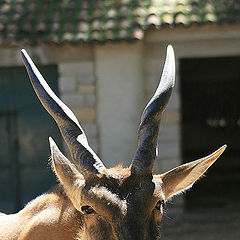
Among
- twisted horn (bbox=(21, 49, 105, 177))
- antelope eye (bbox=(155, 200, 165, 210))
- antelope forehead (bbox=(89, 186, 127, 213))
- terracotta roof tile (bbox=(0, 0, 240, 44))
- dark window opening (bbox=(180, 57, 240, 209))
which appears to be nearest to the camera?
antelope forehead (bbox=(89, 186, 127, 213))

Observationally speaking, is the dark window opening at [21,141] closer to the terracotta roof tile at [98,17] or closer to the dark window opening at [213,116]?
the terracotta roof tile at [98,17]

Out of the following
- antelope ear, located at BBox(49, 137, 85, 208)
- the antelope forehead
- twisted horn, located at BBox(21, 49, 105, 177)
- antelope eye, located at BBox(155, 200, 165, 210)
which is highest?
twisted horn, located at BBox(21, 49, 105, 177)

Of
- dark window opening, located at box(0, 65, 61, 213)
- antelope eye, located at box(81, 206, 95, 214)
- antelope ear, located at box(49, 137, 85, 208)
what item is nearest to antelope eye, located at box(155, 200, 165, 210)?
antelope eye, located at box(81, 206, 95, 214)

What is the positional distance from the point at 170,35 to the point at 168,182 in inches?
210

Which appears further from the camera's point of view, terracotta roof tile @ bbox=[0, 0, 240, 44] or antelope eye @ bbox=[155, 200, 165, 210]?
terracotta roof tile @ bbox=[0, 0, 240, 44]

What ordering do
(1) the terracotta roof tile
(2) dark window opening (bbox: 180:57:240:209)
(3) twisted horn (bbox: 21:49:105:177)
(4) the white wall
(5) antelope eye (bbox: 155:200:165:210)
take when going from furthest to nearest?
(2) dark window opening (bbox: 180:57:240:209) → (4) the white wall → (1) the terracotta roof tile → (3) twisted horn (bbox: 21:49:105:177) → (5) antelope eye (bbox: 155:200:165:210)

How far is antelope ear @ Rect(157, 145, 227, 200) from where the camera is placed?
3.60m

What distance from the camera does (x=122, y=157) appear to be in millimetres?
8562

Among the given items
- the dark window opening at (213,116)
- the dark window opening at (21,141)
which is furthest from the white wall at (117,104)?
the dark window opening at (213,116)

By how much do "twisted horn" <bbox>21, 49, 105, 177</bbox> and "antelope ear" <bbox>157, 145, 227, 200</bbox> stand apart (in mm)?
416

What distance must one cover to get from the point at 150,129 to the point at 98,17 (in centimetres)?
515

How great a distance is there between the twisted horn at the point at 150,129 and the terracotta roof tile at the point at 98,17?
4.49 metres

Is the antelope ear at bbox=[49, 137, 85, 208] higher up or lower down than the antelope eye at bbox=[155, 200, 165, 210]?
higher up

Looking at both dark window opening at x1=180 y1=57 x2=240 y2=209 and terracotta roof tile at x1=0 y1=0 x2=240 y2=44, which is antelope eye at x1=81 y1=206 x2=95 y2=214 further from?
dark window opening at x1=180 y1=57 x2=240 y2=209
